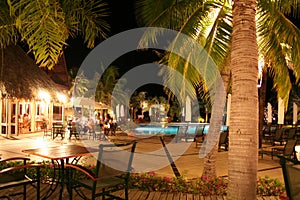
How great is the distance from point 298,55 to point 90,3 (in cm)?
371

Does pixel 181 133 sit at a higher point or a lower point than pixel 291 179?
lower

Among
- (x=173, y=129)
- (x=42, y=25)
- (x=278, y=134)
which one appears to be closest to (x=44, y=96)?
(x=173, y=129)

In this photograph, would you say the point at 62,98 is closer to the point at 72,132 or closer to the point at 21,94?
the point at 21,94

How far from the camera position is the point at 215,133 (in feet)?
18.6

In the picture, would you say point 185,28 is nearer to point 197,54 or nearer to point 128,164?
point 197,54

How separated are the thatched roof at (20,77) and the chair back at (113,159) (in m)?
11.1

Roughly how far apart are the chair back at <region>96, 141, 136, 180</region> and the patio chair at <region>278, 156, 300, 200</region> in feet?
6.06

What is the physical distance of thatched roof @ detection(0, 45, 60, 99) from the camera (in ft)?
46.6

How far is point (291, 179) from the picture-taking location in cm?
304

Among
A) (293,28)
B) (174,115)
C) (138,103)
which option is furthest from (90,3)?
(174,115)

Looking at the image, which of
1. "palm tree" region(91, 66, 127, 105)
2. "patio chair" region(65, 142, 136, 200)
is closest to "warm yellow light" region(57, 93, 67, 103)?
"palm tree" region(91, 66, 127, 105)

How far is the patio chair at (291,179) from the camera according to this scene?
299 centimetres

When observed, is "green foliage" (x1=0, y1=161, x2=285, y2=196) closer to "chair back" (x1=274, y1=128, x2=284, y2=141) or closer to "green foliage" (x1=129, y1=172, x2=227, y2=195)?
"green foliage" (x1=129, y1=172, x2=227, y2=195)

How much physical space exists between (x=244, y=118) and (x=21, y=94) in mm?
13550
